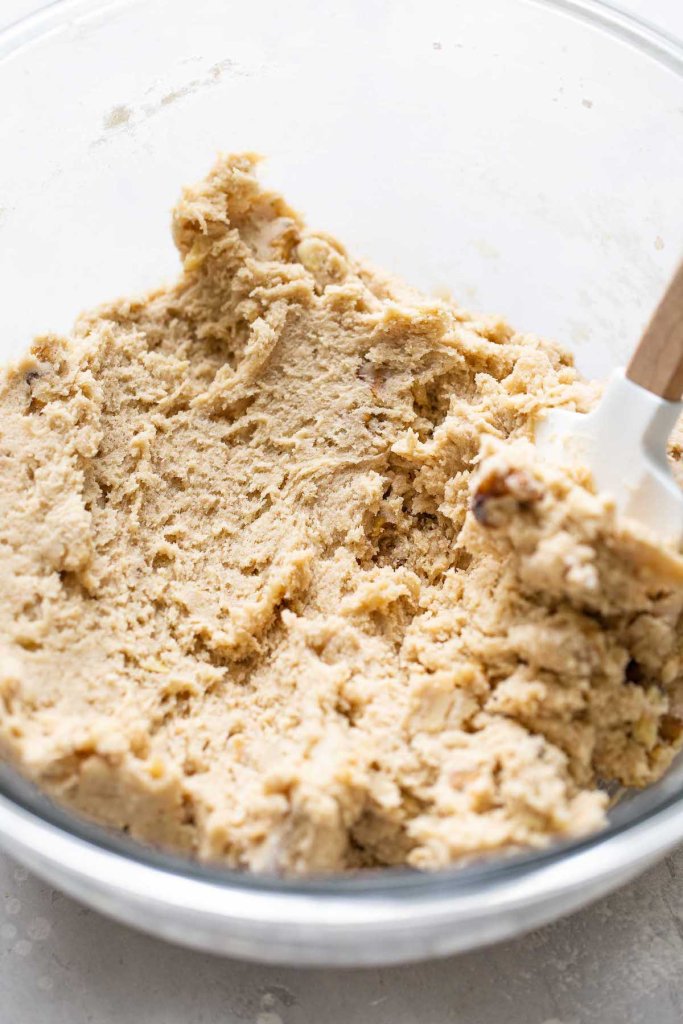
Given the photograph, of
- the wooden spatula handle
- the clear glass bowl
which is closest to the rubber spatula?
the wooden spatula handle

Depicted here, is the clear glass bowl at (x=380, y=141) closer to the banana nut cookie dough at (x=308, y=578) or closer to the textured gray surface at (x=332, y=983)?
the banana nut cookie dough at (x=308, y=578)

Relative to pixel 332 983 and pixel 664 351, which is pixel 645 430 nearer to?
pixel 664 351

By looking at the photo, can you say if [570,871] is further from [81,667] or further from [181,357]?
[181,357]

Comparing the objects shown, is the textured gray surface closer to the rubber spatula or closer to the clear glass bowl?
the rubber spatula

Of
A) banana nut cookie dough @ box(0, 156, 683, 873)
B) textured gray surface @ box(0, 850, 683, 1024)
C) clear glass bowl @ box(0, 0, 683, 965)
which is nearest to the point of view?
banana nut cookie dough @ box(0, 156, 683, 873)

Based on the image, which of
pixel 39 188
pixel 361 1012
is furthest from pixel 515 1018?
pixel 39 188
